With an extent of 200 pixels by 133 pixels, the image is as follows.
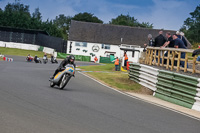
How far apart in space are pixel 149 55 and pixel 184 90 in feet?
22.4

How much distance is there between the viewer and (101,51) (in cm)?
7381

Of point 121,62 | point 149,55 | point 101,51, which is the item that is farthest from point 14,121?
point 101,51

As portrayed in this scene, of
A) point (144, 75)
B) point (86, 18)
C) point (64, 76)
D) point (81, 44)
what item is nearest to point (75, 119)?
point (64, 76)

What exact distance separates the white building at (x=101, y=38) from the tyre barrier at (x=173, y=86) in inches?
2180

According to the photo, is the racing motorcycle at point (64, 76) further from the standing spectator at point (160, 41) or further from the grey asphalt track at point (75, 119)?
the standing spectator at point (160, 41)

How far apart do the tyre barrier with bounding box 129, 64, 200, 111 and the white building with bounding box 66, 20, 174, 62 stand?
55.4 metres

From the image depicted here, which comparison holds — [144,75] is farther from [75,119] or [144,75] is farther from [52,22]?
[52,22]

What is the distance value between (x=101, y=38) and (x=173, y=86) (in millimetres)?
61174

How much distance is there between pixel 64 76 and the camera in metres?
13.5

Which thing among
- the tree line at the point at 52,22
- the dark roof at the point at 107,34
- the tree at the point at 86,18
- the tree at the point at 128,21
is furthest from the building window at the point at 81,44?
the tree at the point at 128,21

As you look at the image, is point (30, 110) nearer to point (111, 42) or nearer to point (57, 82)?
point (57, 82)

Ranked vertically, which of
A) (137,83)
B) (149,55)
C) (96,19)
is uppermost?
(96,19)

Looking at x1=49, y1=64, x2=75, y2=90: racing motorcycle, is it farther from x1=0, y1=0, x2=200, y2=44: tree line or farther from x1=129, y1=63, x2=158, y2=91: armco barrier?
x1=0, y1=0, x2=200, y2=44: tree line

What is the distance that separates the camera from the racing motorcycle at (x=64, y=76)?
13109mm
